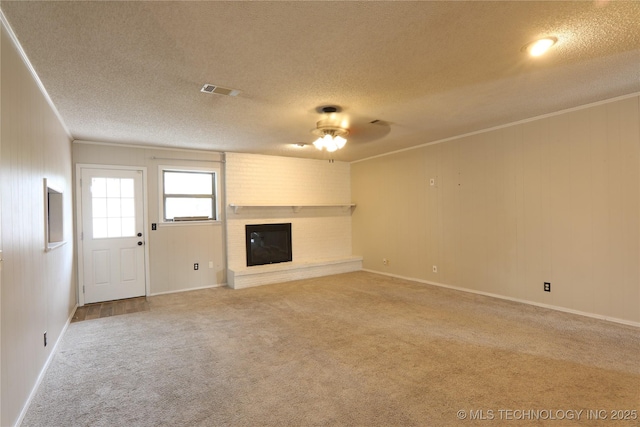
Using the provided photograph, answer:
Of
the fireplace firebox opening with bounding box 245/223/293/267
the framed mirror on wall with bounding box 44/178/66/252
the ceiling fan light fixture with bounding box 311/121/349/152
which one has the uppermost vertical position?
the ceiling fan light fixture with bounding box 311/121/349/152

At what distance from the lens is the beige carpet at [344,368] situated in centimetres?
211

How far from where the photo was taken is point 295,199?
270 inches

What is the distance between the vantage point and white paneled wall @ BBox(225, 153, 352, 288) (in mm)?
6172

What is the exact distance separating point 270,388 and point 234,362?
1.92 ft

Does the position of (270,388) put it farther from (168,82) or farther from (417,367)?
(168,82)

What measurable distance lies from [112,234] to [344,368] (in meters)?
4.37

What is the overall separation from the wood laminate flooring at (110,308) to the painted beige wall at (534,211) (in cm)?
444

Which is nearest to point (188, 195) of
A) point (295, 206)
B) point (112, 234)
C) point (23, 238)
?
point (112, 234)

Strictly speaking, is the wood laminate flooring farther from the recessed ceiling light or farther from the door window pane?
the recessed ceiling light

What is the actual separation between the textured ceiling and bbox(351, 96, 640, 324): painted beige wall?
467 millimetres

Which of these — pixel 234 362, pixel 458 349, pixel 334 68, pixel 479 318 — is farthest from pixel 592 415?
pixel 334 68

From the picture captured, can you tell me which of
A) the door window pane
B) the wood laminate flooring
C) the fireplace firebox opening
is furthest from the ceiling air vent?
the fireplace firebox opening

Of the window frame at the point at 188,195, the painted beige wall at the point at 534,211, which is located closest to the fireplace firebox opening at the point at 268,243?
the window frame at the point at 188,195

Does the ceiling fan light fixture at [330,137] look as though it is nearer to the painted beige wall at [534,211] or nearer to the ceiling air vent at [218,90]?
the ceiling air vent at [218,90]
